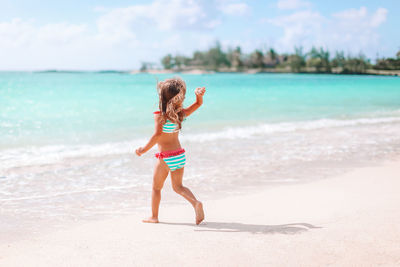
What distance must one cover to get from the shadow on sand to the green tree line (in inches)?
A: 4606

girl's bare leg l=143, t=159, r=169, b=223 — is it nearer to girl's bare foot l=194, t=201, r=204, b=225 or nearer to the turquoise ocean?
girl's bare foot l=194, t=201, r=204, b=225

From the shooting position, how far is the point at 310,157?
734 cm

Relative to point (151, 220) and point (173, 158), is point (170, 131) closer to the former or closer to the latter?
point (173, 158)

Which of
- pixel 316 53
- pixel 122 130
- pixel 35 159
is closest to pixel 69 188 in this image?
pixel 35 159

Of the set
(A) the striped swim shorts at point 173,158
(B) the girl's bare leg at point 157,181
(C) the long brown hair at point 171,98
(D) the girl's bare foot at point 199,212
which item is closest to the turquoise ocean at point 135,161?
(C) the long brown hair at point 171,98

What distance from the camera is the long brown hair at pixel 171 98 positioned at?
3506 mm

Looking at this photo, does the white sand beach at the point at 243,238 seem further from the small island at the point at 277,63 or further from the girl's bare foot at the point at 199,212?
the small island at the point at 277,63

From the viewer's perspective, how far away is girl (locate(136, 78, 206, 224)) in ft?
11.6

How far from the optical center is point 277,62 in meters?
165

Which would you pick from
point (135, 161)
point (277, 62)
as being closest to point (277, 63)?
point (277, 62)

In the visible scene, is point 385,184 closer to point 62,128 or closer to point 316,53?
point 62,128

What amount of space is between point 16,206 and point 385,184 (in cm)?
494

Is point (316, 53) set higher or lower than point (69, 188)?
higher

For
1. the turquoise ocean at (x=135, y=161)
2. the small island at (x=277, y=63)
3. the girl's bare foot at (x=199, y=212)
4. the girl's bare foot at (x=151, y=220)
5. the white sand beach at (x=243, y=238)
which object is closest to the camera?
the white sand beach at (x=243, y=238)
